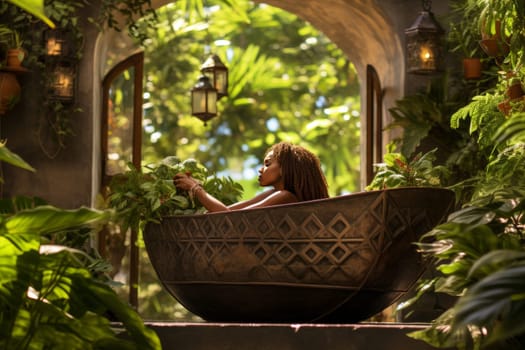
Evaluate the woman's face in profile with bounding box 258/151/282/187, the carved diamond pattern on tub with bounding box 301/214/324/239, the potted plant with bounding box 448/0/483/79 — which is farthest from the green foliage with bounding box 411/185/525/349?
the potted plant with bounding box 448/0/483/79

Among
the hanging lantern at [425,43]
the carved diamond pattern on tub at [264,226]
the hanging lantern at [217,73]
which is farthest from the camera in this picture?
the hanging lantern at [217,73]

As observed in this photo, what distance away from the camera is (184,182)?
5.09m

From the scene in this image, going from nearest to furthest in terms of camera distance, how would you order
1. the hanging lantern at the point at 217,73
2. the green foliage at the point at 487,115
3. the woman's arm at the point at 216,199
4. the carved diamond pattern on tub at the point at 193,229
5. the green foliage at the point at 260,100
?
the carved diamond pattern on tub at the point at 193,229, the woman's arm at the point at 216,199, the green foliage at the point at 487,115, the hanging lantern at the point at 217,73, the green foliage at the point at 260,100

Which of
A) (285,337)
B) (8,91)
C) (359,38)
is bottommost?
(285,337)

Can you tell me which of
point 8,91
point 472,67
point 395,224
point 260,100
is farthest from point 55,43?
point 260,100

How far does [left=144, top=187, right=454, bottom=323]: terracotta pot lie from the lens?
→ 433 cm

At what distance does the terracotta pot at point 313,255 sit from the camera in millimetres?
4332

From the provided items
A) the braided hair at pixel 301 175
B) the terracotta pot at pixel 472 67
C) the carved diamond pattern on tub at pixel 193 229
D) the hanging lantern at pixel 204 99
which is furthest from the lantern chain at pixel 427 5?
the carved diamond pattern on tub at pixel 193 229

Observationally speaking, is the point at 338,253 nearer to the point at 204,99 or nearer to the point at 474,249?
the point at 474,249

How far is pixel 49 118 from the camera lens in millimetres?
7488

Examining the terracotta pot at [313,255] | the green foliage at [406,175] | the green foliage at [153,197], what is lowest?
the terracotta pot at [313,255]

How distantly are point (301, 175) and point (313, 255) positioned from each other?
2.19ft

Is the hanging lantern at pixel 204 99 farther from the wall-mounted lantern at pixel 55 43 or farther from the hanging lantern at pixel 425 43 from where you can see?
the hanging lantern at pixel 425 43

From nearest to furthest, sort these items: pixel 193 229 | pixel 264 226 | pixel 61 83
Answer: pixel 264 226 → pixel 193 229 → pixel 61 83
